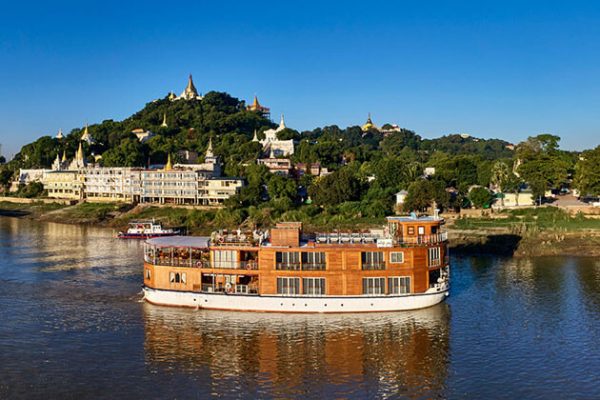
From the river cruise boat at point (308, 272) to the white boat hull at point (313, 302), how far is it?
0.05 metres

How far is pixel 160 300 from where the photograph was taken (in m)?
36.9

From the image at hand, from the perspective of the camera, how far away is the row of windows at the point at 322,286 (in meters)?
35.2

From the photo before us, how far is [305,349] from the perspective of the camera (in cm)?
3022

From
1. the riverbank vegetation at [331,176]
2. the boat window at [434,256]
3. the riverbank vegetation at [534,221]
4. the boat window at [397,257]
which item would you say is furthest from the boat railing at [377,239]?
the riverbank vegetation at [534,221]

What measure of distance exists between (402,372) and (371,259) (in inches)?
340

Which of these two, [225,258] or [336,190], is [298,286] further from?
[336,190]

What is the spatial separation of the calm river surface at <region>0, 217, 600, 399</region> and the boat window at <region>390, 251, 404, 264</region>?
2.87m

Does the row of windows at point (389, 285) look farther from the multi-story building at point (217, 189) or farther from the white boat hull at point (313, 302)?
the multi-story building at point (217, 189)

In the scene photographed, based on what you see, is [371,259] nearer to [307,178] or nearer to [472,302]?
[472,302]

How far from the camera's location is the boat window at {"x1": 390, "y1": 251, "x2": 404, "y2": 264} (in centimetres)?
3538

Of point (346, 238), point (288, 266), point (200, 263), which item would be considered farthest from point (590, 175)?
point (200, 263)

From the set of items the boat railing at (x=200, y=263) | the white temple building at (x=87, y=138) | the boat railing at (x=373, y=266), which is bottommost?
the boat railing at (x=373, y=266)

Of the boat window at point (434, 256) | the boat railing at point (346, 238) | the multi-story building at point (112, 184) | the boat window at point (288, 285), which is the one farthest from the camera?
the multi-story building at point (112, 184)

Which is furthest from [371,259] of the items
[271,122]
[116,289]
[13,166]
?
[271,122]
